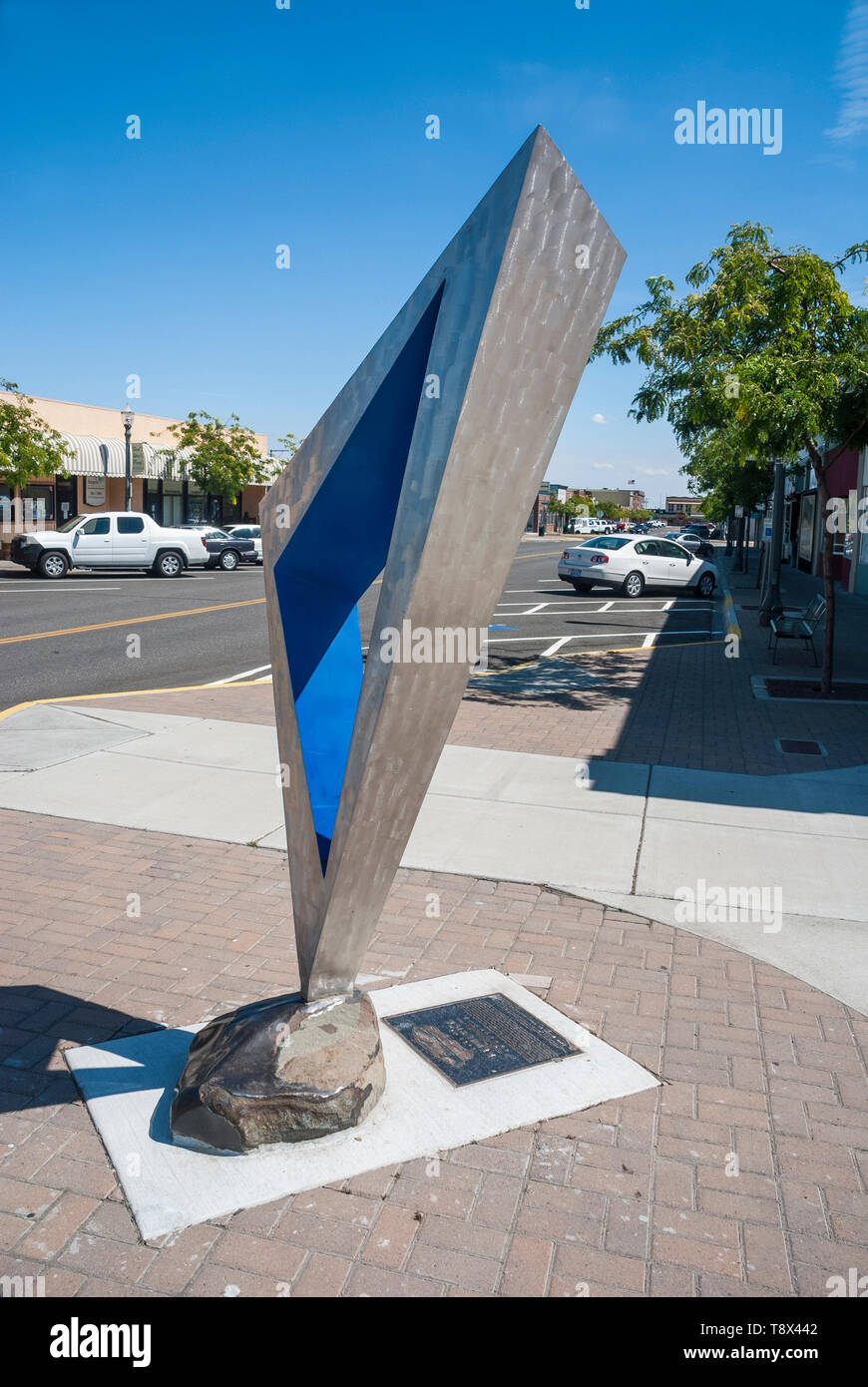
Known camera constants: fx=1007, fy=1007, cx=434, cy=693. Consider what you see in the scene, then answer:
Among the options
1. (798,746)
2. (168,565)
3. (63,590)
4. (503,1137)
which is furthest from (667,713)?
(168,565)

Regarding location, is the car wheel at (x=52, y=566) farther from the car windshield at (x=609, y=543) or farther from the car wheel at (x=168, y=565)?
the car windshield at (x=609, y=543)

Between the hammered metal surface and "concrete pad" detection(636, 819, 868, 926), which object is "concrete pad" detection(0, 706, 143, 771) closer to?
"concrete pad" detection(636, 819, 868, 926)

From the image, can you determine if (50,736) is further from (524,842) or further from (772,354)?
(772,354)

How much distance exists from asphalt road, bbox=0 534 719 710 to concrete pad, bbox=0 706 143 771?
104cm

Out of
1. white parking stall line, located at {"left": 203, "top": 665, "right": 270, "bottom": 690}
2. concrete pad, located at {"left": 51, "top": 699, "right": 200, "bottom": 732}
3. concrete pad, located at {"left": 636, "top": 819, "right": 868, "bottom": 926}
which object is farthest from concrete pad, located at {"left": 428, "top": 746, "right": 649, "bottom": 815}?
white parking stall line, located at {"left": 203, "top": 665, "right": 270, "bottom": 690}

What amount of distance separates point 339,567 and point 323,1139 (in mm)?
2023

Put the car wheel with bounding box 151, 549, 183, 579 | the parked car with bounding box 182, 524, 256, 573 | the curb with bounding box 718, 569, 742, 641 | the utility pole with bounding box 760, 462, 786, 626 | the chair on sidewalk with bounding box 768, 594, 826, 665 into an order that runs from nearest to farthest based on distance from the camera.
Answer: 1. the chair on sidewalk with bounding box 768, 594, 826, 665
2. the curb with bounding box 718, 569, 742, 641
3. the utility pole with bounding box 760, 462, 786, 626
4. the car wheel with bounding box 151, 549, 183, 579
5. the parked car with bounding box 182, 524, 256, 573

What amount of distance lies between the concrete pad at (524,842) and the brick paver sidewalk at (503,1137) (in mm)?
379

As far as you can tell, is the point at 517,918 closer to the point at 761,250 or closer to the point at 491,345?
the point at 491,345

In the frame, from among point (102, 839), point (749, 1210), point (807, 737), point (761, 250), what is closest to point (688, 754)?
point (807, 737)

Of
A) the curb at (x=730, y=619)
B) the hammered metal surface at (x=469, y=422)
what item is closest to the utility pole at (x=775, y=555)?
the curb at (x=730, y=619)

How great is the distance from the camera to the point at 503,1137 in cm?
361

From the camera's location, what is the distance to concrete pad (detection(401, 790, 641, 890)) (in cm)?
621

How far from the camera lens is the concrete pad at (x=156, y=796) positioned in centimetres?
691
